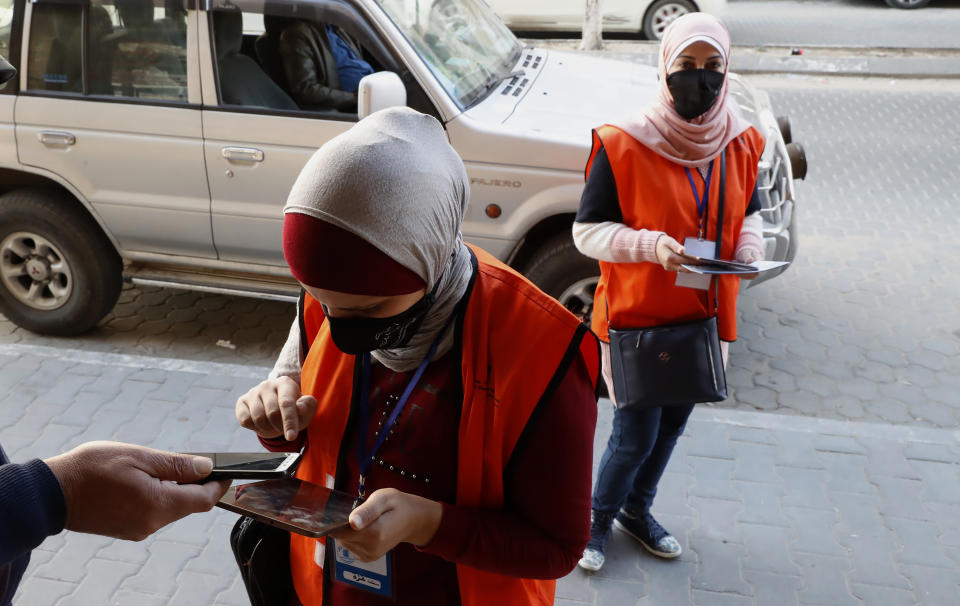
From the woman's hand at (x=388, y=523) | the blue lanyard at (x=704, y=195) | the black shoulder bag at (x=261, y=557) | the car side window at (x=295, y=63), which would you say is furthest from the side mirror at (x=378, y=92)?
the woman's hand at (x=388, y=523)

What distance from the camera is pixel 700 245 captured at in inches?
120

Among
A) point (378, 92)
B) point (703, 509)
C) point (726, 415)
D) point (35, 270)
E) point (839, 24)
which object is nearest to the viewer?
point (703, 509)

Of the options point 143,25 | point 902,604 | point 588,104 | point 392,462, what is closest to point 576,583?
point 902,604

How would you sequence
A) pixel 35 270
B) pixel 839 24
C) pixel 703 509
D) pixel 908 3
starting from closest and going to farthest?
pixel 703 509, pixel 35 270, pixel 839 24, pixel 908 3

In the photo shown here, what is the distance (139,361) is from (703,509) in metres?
3.44

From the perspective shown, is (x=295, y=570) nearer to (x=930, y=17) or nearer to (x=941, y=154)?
(x=941, y=154)

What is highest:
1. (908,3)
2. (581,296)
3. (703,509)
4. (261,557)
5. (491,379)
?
(908,3)

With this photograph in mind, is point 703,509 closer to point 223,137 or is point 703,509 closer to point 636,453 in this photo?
point 636,453

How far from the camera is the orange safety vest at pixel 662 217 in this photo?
309 centimetres

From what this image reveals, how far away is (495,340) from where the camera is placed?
1785 mm

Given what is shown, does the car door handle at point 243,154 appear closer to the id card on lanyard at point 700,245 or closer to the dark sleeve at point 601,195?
the dark sleeve at point 601,195

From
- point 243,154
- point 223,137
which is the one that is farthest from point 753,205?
point 223,137

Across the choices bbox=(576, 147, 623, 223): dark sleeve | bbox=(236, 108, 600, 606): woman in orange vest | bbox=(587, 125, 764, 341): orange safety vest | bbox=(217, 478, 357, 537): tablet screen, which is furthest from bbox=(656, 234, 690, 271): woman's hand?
bbox=(217, 478, 357, 537): tablet screen

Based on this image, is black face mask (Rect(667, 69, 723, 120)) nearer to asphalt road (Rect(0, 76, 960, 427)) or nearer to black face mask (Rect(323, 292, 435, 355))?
black face mask (Rect(323, 292, 435, 355))
